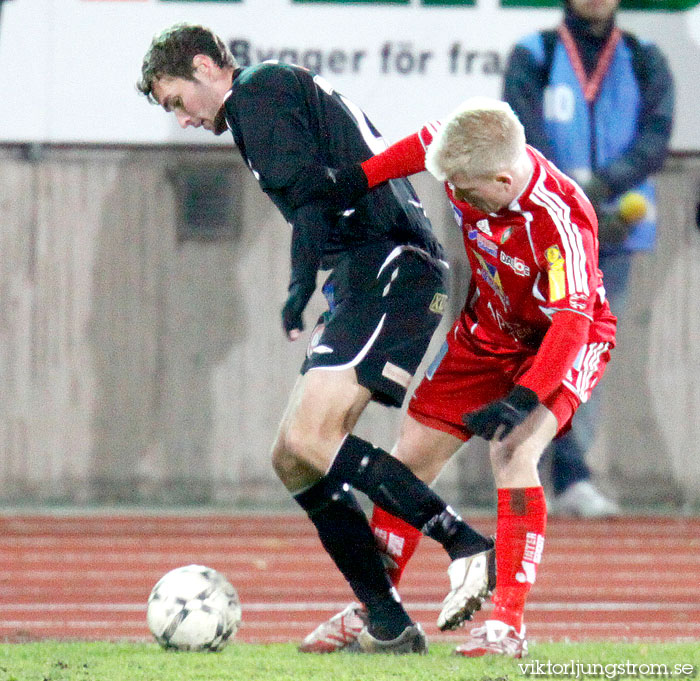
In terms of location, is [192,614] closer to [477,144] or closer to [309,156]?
[309,156]

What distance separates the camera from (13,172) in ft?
29.3

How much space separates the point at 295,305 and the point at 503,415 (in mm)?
756

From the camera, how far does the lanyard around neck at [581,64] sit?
7957 mm

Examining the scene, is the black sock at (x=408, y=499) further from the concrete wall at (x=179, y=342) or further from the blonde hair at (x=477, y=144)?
the concrete wall at (x=179, y=342)

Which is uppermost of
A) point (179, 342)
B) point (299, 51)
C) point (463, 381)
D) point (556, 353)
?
point (299, 51)

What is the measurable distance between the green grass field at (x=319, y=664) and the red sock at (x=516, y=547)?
0.17 metres

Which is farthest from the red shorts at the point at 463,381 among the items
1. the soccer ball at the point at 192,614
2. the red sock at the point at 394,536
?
the soccer ball at the point at 192,614

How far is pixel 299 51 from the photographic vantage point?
8633 mm

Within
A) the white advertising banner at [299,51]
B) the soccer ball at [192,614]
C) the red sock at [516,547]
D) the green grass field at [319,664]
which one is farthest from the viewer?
the white advertising banner at [299,51]

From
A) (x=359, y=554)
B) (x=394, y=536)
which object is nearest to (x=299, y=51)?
(x=394, y=536)

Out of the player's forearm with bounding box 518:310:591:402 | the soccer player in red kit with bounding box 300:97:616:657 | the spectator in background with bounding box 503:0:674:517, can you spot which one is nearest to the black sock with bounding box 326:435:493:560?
the soccer player in red kit with bounding box 300:97:616:657

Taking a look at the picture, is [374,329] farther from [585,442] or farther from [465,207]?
[585,442]

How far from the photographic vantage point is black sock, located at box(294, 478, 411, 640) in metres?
4.00

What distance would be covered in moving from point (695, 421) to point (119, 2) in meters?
5.10
